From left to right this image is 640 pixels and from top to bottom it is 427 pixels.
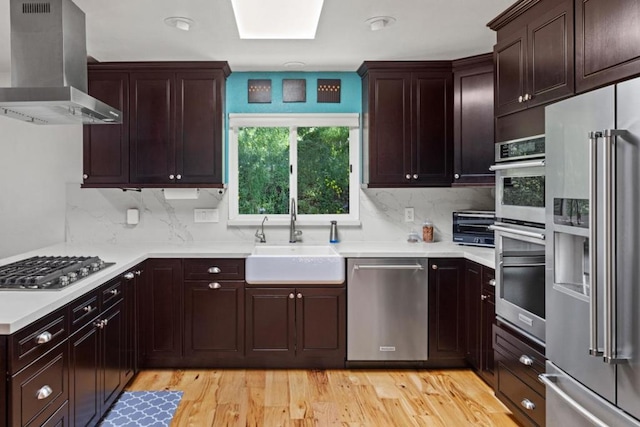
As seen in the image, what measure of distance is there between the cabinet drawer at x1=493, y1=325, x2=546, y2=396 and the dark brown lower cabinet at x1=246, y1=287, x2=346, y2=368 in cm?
113

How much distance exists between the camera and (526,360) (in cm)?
226

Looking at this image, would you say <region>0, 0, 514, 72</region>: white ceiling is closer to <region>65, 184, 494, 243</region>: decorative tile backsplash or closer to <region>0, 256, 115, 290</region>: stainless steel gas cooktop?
<region>65, 184, 494, 243</region>: decorative tile backsplash

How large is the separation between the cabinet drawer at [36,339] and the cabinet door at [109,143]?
175 cm

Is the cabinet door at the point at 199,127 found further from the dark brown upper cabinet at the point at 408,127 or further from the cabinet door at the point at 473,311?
the cabinet door at the point at 473,311

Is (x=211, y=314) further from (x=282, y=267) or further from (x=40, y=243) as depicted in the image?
(x=40, y=243)

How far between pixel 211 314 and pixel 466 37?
8.76 ft

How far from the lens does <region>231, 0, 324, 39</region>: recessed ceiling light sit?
9.45 ft

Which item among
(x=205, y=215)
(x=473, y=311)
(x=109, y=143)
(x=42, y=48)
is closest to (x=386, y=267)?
(x=473, y=311)

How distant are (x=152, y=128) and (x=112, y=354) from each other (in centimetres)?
174

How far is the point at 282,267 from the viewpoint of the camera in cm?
326

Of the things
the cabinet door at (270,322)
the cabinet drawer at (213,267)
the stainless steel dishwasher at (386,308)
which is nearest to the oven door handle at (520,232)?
the stainless steel dishwasher at (386,308)

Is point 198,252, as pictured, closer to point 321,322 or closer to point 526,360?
point 321,322

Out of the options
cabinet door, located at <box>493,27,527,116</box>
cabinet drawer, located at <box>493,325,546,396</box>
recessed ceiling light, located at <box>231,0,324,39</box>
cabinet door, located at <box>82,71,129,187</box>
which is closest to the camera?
cabinet drawer, located at <box>493,325,546,396</box>

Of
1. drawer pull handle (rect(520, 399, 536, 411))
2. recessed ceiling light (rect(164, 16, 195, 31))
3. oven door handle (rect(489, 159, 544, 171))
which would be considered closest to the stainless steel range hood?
recessed ceiling light (rect(164, 16, 195, 31))
